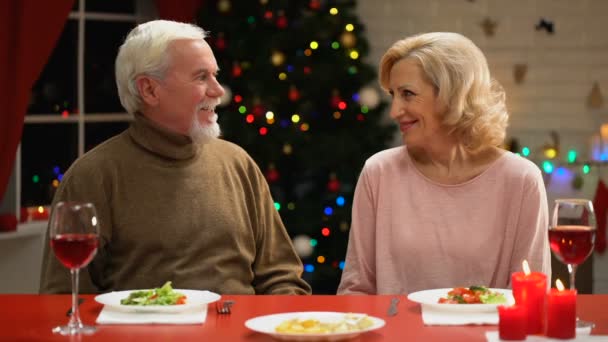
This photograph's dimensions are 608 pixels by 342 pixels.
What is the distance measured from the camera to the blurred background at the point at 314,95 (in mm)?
4895

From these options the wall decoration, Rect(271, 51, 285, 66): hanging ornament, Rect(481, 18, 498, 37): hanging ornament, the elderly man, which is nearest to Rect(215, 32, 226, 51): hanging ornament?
Rect(271, 51, 285, 66): hanging ornament

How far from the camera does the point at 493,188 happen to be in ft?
9.42

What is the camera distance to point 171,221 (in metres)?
2.87

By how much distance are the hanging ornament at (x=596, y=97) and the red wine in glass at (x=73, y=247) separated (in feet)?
13.9

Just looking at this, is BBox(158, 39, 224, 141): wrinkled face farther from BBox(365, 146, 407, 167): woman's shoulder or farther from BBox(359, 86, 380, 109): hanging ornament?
BBox(359, 86, 380, 109): hanging ornament

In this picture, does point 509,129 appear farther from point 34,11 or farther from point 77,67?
point 34,11

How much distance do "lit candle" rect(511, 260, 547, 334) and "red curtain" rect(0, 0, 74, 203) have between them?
282cm

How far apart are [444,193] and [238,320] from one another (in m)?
1.01

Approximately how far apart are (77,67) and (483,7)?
7.39 ft

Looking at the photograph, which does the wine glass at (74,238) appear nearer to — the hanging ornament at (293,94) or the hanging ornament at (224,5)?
the hanging ornament at (293,94)

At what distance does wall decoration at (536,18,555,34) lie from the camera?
569 cm

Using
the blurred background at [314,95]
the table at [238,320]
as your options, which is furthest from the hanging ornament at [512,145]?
the table at [238,320]

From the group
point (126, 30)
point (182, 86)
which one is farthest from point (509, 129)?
point (182, 86)

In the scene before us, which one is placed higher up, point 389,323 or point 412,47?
point 412,47
